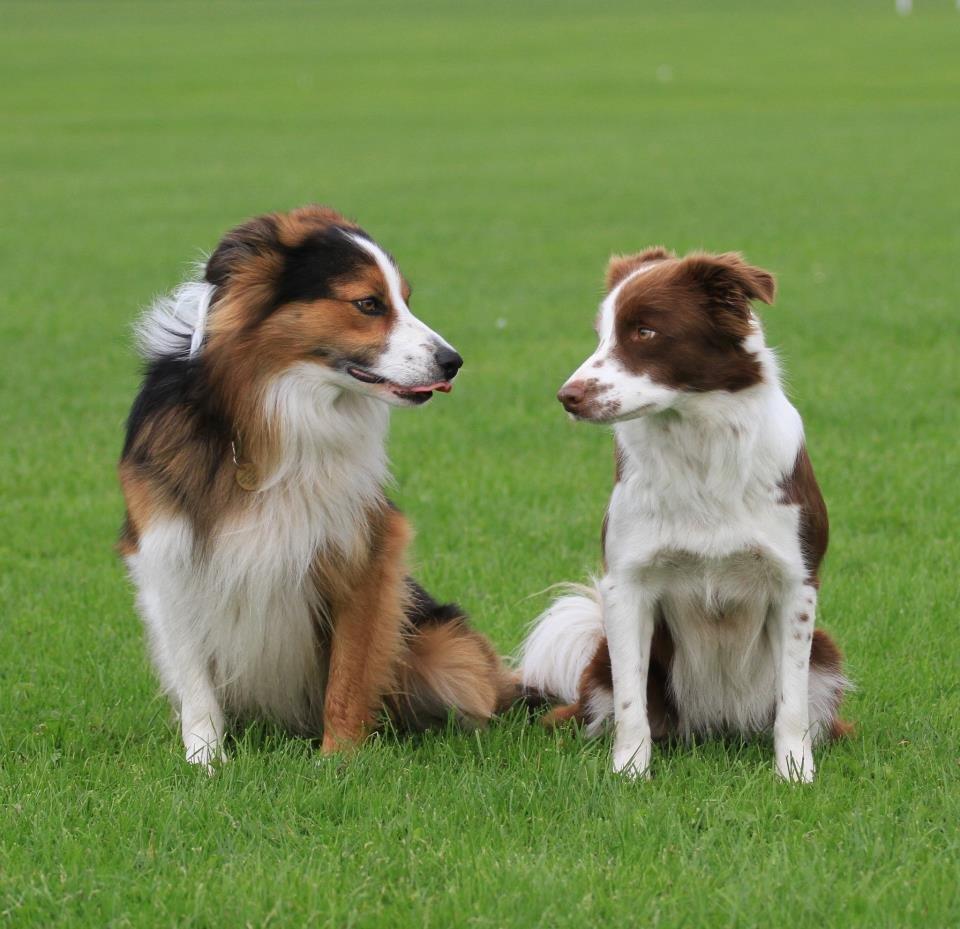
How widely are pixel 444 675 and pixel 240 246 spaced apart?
5.55 ft

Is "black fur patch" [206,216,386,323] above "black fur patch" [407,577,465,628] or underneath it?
above

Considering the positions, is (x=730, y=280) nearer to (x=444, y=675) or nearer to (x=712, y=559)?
(x=712, y=559)

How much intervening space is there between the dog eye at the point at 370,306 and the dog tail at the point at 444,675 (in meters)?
1.07

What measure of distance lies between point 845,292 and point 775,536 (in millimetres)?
9977

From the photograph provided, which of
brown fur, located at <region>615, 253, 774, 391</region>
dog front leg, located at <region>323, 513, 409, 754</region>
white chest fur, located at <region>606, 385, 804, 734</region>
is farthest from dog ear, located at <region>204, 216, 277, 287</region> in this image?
white chest fur, located at <region>606, 385, 804, 734</region>

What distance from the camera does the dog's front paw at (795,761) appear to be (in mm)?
4797

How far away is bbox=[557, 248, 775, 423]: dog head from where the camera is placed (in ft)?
15.1

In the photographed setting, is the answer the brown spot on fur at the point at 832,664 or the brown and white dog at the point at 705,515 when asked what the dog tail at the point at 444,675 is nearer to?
the brown and white dog at the point at 705,515

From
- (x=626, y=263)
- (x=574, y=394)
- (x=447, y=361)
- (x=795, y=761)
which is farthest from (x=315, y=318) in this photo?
(x=795, y=761)

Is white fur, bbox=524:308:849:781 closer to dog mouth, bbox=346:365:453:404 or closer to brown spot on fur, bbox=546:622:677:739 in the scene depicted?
brown spot on fur, bbox=546:622:677:739

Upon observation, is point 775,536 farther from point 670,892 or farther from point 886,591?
point 886,591

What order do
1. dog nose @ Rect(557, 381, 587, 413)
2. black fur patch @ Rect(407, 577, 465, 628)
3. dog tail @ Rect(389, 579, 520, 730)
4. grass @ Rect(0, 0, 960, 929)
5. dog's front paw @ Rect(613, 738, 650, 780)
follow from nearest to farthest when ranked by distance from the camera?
grass @ Rect(0, 0, 960, 929) < dog nose @ Rect(557, 381, 587, 413) < dog's front paw @ Rect(613, 738, 650, 780) < dog tail @ Rect(389, 579, 520, 730) < black fur patch @ Rect(407, 577, 465, 628)

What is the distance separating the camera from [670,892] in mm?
3994

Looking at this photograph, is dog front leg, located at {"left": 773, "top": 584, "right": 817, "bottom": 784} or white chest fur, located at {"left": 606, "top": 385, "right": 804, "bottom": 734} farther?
dog front leg, located at {"left": 773, "top": 584, "right": 817, "bottom": 784}
